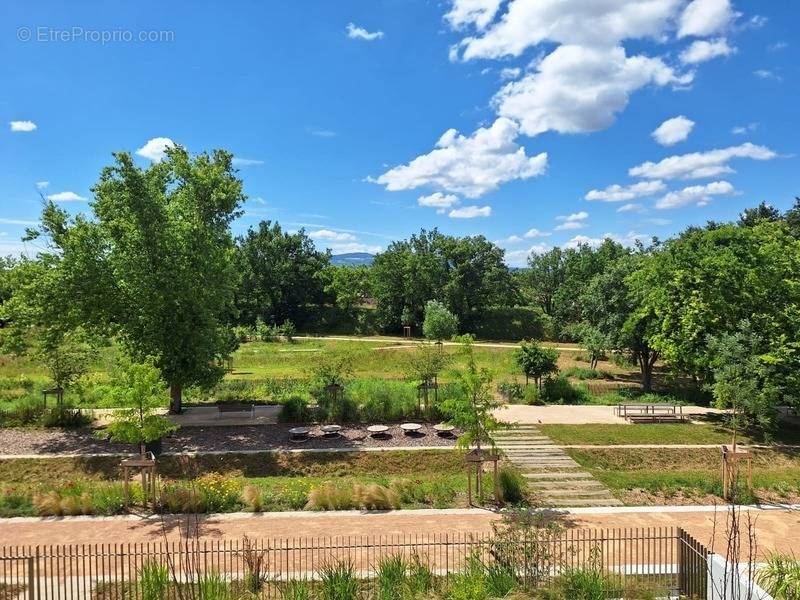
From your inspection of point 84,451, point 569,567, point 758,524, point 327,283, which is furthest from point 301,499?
point 327,283

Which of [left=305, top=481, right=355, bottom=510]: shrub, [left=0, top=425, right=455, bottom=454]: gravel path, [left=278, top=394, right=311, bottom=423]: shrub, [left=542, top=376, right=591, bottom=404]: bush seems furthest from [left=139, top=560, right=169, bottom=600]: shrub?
[left=542, top=376, right=591, bottom=404]: bush

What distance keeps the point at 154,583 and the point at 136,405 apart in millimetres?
7199

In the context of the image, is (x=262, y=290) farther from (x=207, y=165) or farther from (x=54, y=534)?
(x=54, y=534)

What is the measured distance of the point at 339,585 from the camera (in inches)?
368

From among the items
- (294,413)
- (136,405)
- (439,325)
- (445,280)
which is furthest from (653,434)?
(445,280)

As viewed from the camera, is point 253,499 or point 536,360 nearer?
point 253,499

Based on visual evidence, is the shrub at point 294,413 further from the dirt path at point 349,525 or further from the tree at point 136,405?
the dirt path at point 349,525

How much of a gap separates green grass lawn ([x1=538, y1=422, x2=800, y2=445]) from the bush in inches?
196

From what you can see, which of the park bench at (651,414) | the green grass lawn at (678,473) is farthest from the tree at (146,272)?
the park bench at (651,414)

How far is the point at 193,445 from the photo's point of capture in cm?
2053

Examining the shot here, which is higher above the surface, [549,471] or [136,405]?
[136,405]

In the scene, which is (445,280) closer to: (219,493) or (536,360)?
(536,360)

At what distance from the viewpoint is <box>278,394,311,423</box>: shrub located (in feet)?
77.4

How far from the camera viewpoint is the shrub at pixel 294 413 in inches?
929
